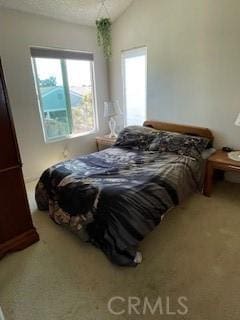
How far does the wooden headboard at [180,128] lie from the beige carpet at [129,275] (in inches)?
50.4

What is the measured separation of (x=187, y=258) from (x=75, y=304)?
3.12 feet

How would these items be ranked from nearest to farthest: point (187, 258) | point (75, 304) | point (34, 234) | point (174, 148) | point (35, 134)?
→ 1. point (75, 304)
2. point (187, 258)
3. point (34, 234)
4. point (174, 148)
5. point (35, 134)

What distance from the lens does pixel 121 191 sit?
1.88 metres

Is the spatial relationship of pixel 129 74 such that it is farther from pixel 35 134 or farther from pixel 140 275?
pixel 140 275

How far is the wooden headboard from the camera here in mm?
3081

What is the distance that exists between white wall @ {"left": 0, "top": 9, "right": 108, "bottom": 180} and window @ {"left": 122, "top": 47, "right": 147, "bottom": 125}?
58 cm

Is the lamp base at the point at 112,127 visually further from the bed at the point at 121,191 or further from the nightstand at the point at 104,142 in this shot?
the bed at the point at 121,191

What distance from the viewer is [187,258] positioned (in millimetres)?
1837

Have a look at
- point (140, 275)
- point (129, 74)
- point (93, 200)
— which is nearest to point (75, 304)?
point (140, 275)

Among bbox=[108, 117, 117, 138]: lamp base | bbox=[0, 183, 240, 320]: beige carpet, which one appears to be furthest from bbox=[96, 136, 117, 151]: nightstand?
bbox=[0, 183, 240, 320]: beige carpet

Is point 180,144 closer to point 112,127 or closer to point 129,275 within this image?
point 112,127

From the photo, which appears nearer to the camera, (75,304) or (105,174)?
(75,304)

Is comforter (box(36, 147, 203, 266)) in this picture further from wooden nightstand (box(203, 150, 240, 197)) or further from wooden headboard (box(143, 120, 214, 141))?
wooden headboard (box(143, 120, 214, 141))

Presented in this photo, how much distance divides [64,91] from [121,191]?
2.43 meters
